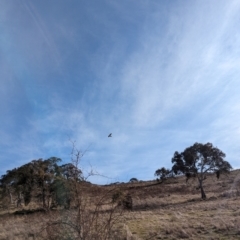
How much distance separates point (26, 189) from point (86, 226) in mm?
29989

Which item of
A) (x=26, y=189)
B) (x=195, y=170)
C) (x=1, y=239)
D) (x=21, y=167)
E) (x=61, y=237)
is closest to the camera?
(x=61, y=237)

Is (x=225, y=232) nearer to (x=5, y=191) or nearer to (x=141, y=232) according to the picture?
(x=141, y=232)

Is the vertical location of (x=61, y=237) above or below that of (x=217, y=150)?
below

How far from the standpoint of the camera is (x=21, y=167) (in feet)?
124

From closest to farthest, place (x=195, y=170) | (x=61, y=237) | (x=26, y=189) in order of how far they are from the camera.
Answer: (x=61, y=237) < (x=26, y=189) < (x=195, y=170)

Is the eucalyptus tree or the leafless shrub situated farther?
the eucalyptus tree

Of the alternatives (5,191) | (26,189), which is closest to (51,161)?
(26,189)

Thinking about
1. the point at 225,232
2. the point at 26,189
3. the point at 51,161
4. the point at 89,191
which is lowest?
the point at 225,232

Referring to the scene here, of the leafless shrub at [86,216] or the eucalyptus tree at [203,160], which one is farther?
the eucalyptus tree at [203,160]

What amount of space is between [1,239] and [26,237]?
1.55m

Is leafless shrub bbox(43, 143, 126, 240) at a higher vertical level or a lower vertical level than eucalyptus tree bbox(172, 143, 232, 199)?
lower

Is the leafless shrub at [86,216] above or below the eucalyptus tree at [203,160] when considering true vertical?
below

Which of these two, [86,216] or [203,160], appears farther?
[203,160]

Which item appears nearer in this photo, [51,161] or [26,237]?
[26,237]
